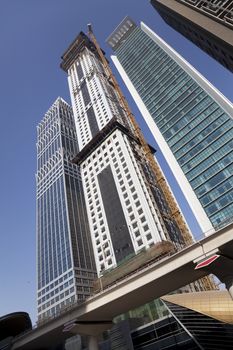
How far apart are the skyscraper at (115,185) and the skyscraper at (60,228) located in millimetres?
18170

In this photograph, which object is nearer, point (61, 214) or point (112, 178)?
point (112, 178)

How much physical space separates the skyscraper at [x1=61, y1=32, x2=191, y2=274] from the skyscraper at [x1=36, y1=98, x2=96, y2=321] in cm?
1817

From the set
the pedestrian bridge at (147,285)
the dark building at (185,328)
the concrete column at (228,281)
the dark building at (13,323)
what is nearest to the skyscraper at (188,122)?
the dark building at (185,328)

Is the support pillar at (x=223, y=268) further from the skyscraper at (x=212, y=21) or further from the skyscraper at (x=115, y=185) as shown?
the skyscraper at (x=115, y=185)

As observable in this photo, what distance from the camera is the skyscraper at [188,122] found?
3974 inches

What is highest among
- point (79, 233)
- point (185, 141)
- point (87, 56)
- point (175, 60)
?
point (87, 56)

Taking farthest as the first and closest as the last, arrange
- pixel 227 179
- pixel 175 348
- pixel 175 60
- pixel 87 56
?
pixel 87 56 → pixel 175 60 → pixel 227 179 → pixel 175 348

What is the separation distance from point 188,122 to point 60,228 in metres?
71.5

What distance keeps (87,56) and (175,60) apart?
66.4 meters

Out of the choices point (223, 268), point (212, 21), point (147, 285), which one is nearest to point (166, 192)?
point (212, 21)

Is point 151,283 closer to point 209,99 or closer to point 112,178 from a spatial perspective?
point 112,178

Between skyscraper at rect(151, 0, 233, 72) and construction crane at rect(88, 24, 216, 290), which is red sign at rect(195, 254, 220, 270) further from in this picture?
skyscraper at rect(151, 0, 233, 72)

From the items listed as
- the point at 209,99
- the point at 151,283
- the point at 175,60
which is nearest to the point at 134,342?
the point at 151,283

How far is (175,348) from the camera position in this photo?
49.6 m
